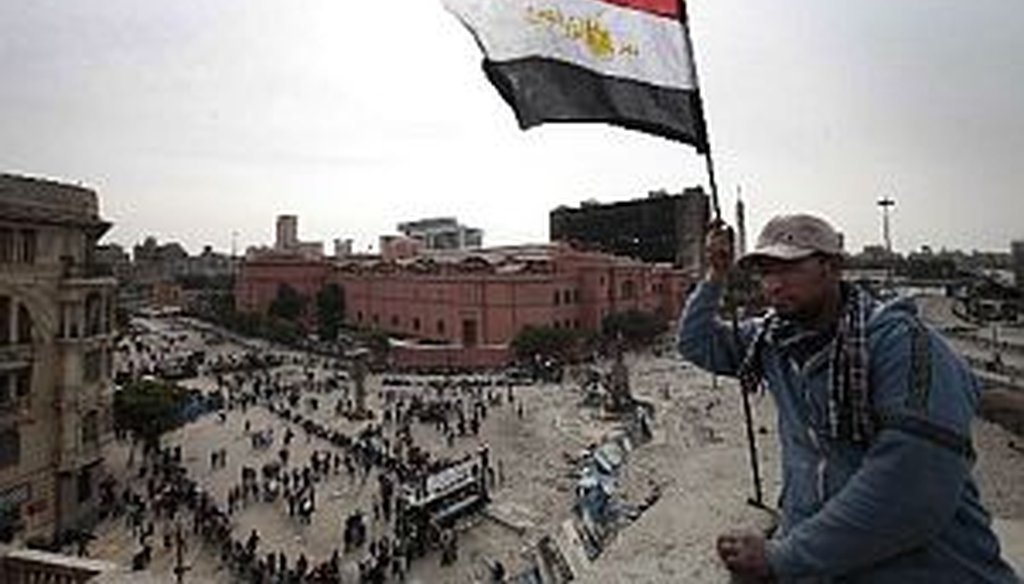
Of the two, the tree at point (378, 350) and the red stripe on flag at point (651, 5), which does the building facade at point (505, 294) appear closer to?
the tree at point (378, 350)

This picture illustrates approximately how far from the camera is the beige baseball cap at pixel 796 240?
7.77 feet

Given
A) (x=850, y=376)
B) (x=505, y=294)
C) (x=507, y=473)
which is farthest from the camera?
(x=505, y=294)

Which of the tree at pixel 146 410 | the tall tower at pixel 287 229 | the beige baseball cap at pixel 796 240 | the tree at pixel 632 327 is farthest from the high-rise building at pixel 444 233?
the beige baseball cap at pixel 796 240

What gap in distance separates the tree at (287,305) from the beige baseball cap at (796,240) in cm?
6681

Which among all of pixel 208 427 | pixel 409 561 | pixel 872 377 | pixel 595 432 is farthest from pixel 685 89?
pixel 208 427

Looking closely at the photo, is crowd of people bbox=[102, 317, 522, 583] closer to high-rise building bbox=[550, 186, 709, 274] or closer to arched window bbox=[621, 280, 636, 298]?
arched window bbox=[621, 280, 636, 298]

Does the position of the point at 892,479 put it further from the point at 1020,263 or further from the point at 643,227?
the point at 643,227

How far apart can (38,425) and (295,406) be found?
1823 centimetres

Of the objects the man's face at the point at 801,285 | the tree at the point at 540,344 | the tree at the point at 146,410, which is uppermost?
the man's face at the point at 801,285

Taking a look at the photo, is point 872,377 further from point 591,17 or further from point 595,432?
point 595,432

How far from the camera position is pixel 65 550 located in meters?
19.8

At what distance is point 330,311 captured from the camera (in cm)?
6625

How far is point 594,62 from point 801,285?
6.73 feet

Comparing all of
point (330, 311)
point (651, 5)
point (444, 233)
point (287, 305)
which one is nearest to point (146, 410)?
point (651, 5)
